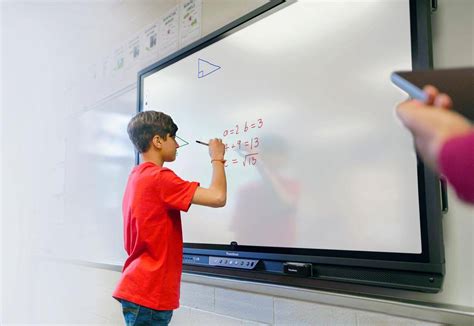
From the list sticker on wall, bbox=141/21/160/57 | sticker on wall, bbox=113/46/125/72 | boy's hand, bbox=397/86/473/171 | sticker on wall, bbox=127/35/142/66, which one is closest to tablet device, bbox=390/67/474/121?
boy's hand, bbox=397/86/473/171

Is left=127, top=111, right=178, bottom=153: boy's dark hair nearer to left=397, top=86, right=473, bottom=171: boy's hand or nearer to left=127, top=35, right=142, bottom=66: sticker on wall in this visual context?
left=397, top=86, right=473, bottom=171: boy's hand

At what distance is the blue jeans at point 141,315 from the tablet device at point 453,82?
0.87 m

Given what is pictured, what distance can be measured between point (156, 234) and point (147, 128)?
11.7 inches

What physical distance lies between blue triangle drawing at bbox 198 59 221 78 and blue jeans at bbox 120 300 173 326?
84 centimetres

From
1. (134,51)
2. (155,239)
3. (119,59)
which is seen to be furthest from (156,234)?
(119,59)

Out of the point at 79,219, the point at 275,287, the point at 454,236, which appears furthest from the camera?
the point at 79,219

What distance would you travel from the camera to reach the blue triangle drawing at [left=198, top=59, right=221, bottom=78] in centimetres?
140

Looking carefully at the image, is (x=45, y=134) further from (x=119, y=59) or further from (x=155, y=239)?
(x=155, y=239)

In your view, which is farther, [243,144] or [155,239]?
[243,144]

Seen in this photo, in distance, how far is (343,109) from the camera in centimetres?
99

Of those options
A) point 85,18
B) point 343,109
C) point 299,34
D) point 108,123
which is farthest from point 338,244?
point 85,18

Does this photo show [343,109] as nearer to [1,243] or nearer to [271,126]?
[271,126]

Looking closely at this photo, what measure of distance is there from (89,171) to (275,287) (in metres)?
1.56

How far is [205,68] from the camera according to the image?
4.72 ft
